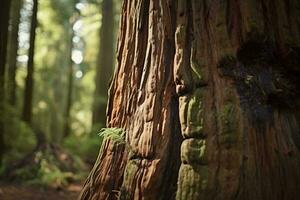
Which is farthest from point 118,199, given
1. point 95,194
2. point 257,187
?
point 257,187

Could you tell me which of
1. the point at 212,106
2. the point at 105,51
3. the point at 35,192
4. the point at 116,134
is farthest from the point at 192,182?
the point at 105,51

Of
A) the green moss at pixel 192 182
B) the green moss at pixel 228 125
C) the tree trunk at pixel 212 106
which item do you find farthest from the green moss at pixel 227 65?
the green moss at pixel 192 182

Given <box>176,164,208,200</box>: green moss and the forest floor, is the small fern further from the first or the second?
the forest floor

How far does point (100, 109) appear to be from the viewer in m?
15.8

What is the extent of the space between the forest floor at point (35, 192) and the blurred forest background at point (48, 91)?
0.32 m

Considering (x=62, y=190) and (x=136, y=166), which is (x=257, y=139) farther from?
(x=62, y=190)

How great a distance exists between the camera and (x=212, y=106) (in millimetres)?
4418

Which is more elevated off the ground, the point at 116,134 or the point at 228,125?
the point at 228,125

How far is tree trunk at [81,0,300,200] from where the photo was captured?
14.0 ft

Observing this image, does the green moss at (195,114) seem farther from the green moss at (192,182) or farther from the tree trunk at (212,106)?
the green moss at (192,182)

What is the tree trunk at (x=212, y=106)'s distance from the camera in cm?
427

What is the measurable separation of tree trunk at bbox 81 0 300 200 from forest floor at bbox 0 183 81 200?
12.2 feet

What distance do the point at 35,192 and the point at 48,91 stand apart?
584 inches

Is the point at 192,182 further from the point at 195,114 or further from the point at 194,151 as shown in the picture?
the point at 195,114
